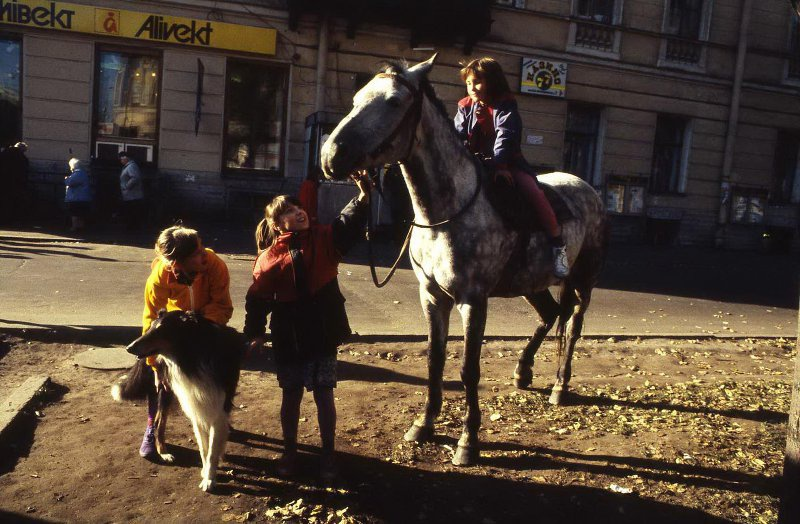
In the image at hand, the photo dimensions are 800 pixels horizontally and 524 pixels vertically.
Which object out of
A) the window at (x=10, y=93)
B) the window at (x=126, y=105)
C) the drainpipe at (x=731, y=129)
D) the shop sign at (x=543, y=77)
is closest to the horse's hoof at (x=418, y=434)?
the window at (x=126, y=105)

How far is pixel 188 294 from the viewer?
4316 millimetres

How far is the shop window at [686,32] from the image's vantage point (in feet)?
69.7

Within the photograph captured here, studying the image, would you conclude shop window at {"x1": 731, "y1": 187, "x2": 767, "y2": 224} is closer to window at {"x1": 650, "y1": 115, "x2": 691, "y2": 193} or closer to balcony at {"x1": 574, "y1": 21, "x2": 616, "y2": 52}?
window at {"x1": 650, "y1": 115, "x2": 691, "y2": 193}

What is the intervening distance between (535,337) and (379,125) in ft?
9.85

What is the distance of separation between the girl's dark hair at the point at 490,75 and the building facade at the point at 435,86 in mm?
10388

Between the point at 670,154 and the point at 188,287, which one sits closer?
the point at 188,287

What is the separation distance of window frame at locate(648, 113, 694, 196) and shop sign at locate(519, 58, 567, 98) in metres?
3.79

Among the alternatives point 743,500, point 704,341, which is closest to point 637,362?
point 704,341

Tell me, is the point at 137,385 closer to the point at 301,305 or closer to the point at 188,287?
the point at 188,287

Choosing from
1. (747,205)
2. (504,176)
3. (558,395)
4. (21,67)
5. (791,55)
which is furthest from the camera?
(791,55)

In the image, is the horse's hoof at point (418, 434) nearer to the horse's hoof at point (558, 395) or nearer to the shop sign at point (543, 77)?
the horse's hoof at point (558, 395)

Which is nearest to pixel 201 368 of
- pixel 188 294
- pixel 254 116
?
pixel 188 294

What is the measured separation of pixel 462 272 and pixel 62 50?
15369mm

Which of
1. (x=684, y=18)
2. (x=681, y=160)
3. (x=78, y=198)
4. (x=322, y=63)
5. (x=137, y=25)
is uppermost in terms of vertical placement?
(x=684, y=18)
